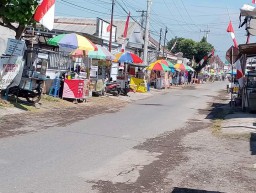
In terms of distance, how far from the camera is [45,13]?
46.9ft

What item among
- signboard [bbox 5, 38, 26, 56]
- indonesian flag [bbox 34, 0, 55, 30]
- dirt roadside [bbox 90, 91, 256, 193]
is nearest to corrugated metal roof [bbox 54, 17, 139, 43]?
signboard [bbox 5, 38, 26, 56]

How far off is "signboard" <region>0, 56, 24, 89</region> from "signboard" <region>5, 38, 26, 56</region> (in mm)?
387

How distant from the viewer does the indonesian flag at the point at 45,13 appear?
14.2 m

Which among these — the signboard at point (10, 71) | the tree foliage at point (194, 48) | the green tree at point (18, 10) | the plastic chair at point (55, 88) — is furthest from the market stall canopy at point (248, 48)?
the tree foliage at point (194, 48)

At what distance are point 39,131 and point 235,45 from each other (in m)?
12.2

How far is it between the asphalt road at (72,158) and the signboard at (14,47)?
4.12 meters

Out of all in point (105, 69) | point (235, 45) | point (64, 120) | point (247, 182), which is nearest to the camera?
point (247, 182)

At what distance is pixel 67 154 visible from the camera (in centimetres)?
851

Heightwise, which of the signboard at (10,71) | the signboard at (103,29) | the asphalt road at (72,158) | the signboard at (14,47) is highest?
the signboard at (103,29)

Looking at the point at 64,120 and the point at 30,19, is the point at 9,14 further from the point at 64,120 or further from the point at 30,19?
the point at 64,120

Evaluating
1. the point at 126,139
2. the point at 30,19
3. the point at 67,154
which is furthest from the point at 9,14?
the point at 67,154

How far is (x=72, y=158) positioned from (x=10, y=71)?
25.2 ft

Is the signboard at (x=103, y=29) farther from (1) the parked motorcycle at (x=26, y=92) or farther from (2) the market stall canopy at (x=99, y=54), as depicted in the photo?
(1) the parked motorcycle at (x=26, y=92)

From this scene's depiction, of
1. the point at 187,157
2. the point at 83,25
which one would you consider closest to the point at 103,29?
the point at 83,25
